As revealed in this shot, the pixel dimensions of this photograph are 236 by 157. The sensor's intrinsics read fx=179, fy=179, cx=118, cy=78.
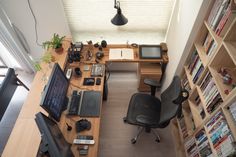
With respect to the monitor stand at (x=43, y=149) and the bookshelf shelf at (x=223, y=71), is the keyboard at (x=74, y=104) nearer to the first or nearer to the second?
the monitor stand at (x=43, y=149)

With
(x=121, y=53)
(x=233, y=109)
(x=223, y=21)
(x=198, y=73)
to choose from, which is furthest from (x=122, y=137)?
(x=223, y=21)

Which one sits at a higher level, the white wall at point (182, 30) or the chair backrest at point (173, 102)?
the white wall at point (182, 30)

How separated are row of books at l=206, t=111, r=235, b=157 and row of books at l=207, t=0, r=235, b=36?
2.41 ft

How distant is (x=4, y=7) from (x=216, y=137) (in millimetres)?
3085

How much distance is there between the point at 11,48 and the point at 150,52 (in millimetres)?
2264

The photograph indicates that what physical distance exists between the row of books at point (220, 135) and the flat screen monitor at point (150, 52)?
4.25 feet

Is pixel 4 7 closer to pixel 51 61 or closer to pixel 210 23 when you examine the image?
pixel 51 61

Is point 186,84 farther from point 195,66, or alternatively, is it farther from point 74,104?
point 74,104

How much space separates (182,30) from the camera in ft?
7.16

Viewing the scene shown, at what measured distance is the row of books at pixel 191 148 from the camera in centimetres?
199

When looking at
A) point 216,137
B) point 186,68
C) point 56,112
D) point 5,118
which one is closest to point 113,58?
point 186,68

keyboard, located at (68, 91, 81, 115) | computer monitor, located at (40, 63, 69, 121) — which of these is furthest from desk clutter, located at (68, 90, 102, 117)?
computer monitor, located at (40, 63, 69, 121)

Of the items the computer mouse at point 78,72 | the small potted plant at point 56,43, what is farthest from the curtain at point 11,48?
the computer mouse at point 78,72

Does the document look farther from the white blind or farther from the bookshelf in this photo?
the bookshelf
